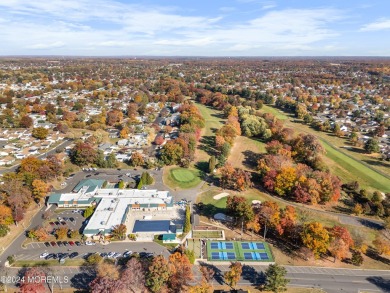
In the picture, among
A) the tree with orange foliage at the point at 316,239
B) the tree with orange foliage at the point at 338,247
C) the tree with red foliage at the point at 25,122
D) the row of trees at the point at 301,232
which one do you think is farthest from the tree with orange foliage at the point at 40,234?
the tree with red foliage at the point at 25,122

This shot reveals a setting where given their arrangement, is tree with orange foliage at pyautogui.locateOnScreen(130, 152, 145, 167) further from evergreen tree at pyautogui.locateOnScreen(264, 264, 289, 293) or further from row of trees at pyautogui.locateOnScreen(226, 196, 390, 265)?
evergreen tree at pyautogui.locateOnScreen(264, 264, 289, 293)

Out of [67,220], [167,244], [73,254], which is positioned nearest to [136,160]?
[67,220]

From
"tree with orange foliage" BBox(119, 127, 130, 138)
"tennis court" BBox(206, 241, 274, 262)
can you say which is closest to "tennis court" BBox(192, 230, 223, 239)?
"tennis court" BBox(206, 241, 274, 262)

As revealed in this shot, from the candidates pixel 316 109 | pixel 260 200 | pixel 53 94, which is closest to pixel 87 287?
pixel 260 200

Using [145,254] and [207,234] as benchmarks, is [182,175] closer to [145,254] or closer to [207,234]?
[207,234]

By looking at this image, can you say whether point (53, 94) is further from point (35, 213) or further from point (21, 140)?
point (35, 213)

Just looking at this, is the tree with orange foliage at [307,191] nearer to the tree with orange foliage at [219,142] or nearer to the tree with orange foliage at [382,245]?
the tree with orange foliage at [382,245]
